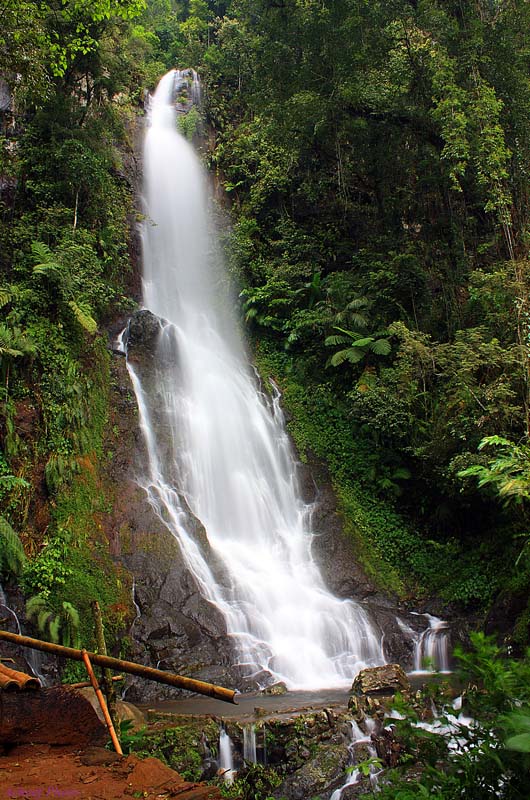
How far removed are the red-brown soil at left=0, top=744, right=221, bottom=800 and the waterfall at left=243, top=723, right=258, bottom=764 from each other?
112 inches

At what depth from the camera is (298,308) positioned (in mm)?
16312

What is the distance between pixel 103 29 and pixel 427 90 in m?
8.06

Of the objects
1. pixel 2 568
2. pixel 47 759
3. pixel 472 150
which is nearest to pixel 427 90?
pixel 472 150

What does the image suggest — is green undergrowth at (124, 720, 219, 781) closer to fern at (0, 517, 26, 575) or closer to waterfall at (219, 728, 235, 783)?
waterfall at (219, 728, 235, 783)

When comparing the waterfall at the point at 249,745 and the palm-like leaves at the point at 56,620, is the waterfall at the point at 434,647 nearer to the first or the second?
the waterfall at the point at 249,745

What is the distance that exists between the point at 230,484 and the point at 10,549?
5114mm

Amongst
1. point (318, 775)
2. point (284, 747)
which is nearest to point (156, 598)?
point (284, 747)

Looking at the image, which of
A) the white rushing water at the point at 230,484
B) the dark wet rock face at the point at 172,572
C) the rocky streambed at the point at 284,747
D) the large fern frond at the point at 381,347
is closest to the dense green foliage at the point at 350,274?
the large fern frond at the point at 381,347

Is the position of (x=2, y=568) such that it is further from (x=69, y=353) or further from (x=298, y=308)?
(x=298, y=308)

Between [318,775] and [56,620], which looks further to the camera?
[56,620]

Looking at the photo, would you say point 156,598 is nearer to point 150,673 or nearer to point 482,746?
point 150,673

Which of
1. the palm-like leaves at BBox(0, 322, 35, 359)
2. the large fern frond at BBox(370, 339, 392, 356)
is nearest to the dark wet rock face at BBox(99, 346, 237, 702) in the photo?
the palm-like leaves at BBox(0, 322, 35, 359)

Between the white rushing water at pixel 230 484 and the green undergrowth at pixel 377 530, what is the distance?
0.76 m

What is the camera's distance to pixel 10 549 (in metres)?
Answer: 7.75
